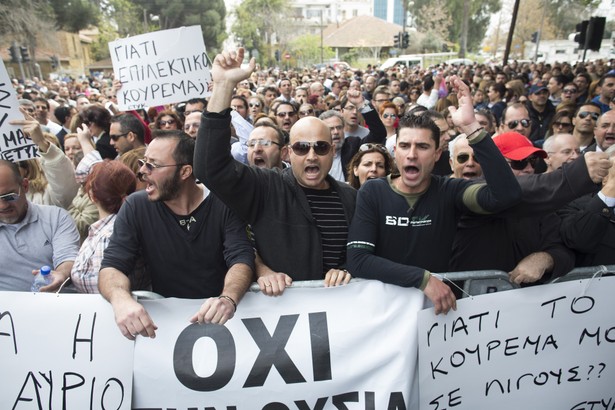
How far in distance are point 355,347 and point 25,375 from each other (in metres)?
1.64

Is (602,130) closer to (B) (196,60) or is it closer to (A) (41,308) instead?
(B) (196,60)

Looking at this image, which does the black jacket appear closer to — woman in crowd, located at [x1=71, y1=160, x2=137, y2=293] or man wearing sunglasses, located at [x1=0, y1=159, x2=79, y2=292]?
woman in crowd, located at [x1=71, y1=160, x2=137, y2=293]

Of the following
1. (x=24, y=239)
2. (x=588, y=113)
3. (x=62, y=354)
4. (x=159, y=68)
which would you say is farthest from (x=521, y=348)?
(x=159, y=68)

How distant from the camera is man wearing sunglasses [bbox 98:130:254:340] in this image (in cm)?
249

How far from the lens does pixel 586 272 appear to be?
253 cm

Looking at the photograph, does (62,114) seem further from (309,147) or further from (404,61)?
(404,61)

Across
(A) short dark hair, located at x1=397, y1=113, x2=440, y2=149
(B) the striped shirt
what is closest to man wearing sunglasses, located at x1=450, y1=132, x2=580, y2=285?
(A) short dark hair, located at x1=397, y1=113, x2=440, y2=149

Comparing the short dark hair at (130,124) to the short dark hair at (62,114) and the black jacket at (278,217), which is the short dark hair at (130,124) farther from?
the short dark hair at (62,114)

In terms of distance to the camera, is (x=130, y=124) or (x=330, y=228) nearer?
(x=330, y=228)

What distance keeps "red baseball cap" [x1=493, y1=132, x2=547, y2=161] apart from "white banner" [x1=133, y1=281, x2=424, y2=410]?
130 cm

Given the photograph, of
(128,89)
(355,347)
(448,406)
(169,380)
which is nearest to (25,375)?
(169,380)

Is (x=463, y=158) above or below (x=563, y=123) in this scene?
above

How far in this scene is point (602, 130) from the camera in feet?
14.7

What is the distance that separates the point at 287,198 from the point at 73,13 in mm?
49330
